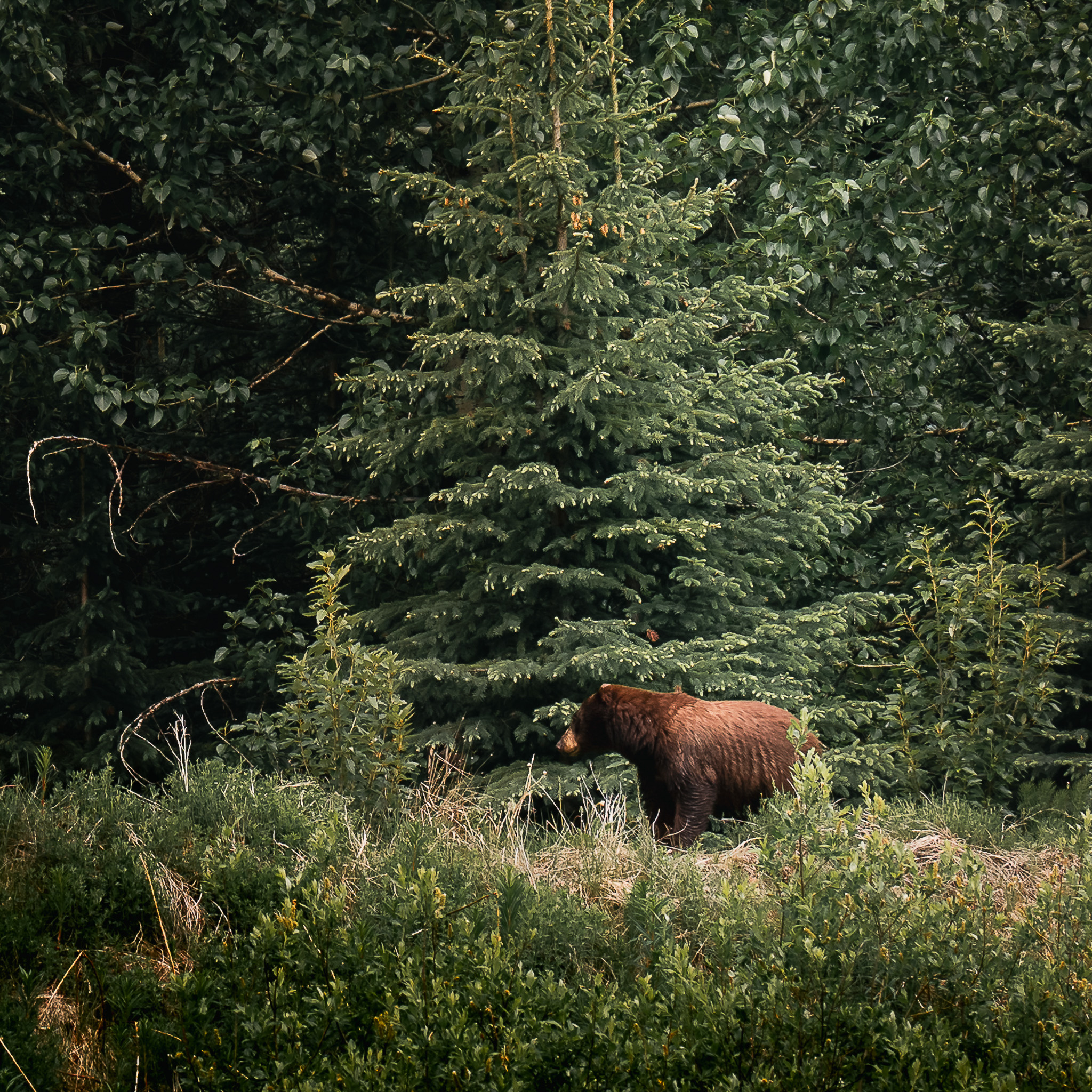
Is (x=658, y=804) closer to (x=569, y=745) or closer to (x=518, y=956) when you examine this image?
(x=569, y=745)

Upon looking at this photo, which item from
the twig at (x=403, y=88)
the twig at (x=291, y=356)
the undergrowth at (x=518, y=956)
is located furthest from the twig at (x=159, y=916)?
the twig at (x=403, y=88)

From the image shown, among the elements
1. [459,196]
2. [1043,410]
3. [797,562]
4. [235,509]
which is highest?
[459,196]

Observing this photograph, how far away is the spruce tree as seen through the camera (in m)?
6.92

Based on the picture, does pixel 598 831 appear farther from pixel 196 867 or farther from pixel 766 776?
pixel 196 867

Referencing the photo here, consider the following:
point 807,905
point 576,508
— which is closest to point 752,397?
point 576,508

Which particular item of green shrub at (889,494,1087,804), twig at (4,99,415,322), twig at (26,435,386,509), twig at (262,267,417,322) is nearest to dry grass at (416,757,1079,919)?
green shrub at (889,494,1087,804)

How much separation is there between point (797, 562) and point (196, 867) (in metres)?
4.39

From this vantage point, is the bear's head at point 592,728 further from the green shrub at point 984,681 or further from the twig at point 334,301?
the twig at point 334,301

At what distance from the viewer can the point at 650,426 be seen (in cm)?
718

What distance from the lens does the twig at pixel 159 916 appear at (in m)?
4.35

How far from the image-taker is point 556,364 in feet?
24.2

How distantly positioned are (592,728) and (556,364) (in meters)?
2.52

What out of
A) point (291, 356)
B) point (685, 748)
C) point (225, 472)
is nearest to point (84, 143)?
point (291, 356)

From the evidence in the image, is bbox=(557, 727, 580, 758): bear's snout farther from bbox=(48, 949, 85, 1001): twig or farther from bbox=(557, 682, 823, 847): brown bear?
bbox=(48, 949, 85, 1001): twig
